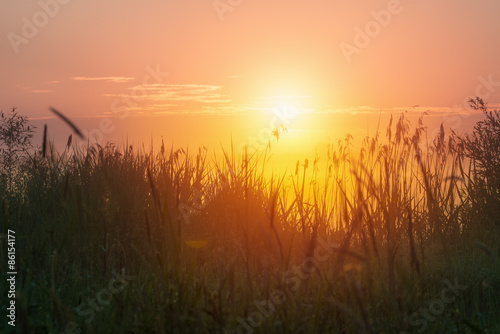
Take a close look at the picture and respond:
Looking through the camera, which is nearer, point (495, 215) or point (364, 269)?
point (364, 269)

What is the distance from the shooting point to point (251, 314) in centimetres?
289

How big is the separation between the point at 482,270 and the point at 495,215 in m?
2.30

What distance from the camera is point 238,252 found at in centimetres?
499

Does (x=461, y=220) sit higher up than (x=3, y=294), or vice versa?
(x=461, y=220)

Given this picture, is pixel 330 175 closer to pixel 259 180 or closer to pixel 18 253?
pixel 259 180

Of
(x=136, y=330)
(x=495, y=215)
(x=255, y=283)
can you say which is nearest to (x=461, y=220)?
(x=495, y=215)

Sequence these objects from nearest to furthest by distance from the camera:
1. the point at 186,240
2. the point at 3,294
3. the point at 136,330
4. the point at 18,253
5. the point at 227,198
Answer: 1. the point at 136,330
2. the point at 3,294
3. the point at 18,253
4. the point at 186,240
5. the point at 227,198

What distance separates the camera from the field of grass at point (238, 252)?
2.71 metres

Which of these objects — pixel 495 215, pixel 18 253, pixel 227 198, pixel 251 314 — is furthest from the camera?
pixel 495 215

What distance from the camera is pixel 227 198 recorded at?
20.1 ft

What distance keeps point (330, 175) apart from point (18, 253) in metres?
4.09

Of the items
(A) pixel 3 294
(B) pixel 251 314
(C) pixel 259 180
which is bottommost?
(A) pixel 3 294

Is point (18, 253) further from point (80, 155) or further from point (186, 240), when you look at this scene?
point (80, 155)

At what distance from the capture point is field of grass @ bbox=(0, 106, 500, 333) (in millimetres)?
2707
